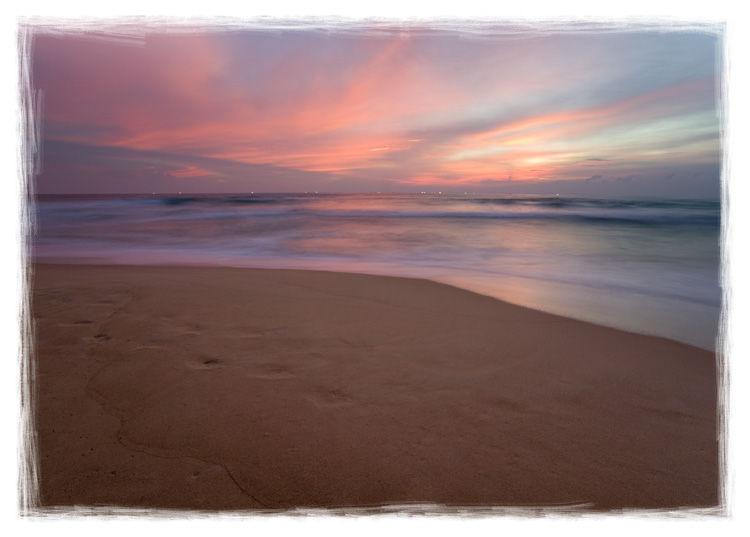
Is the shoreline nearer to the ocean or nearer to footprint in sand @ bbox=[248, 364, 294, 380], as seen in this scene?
the ocean

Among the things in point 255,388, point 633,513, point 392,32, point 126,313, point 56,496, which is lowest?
point 633,513

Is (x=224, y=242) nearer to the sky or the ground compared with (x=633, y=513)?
nearer to the sky

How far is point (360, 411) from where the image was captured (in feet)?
6.51

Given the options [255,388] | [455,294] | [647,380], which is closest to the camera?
[255,388]

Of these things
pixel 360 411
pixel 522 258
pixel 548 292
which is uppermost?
pixel 522 258

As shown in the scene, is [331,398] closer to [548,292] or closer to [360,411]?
[360,411]

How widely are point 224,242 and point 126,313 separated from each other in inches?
328

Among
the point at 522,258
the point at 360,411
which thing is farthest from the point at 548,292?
the point at 360,411

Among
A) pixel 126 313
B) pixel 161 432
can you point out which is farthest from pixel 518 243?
pixel 161 432

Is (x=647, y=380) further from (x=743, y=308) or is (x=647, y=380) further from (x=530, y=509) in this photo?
(x=530, y=509)

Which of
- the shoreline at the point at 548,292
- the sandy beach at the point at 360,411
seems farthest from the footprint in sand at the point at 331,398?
the shoreline at the point at 548,292

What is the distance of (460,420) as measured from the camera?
193cm

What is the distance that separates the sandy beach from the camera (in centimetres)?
156

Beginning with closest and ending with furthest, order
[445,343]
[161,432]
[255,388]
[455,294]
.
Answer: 1. [161,432]
2. [255,388]
3. [445,343]
4. [455,294]
